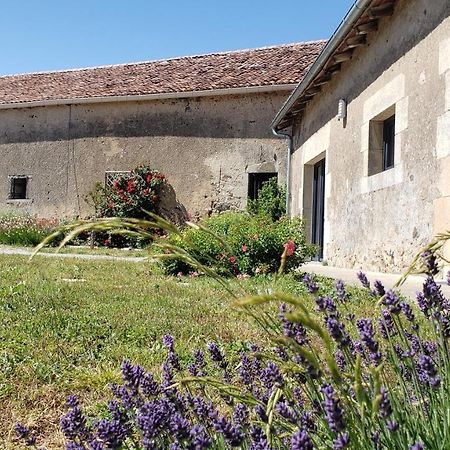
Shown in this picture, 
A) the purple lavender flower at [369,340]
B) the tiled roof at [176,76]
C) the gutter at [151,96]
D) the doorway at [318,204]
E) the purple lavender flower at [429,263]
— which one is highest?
the tiled roof at [176,76]

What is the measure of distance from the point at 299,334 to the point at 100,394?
129cm

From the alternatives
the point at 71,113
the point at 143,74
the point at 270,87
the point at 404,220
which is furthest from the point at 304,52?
the point at 404,220

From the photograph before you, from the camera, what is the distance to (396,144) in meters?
6.45

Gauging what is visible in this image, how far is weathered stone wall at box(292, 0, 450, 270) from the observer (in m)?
5.42

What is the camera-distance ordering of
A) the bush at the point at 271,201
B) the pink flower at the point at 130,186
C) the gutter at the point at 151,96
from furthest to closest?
the pink flower at the point at 130,186 < the gutter at the point at 151,96 < the bush at the point at 271,201

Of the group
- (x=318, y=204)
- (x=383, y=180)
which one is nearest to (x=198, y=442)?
(x=383, y=180)

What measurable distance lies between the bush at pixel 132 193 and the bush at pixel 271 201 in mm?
2731

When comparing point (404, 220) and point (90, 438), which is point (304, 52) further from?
point (90, 438)

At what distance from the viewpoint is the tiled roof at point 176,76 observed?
1462 centimetres

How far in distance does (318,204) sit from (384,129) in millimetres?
3643

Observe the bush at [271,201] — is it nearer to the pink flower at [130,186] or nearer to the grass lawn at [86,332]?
the pink flower at [130,186]

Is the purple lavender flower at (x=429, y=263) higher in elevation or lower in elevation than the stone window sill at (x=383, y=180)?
lower

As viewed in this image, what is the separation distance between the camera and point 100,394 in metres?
2.34

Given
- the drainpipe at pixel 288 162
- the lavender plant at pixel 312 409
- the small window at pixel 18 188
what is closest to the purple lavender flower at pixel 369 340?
the lavender plant at pixel 312 409
